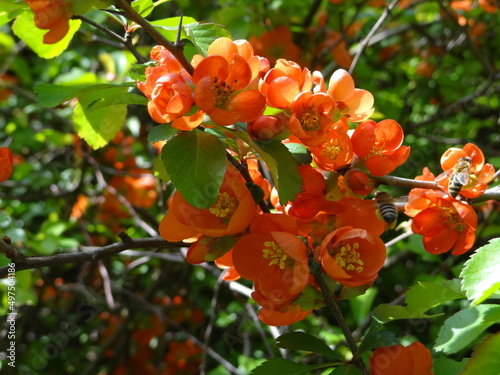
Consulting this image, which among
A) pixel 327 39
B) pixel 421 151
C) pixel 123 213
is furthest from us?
pixel 123 213

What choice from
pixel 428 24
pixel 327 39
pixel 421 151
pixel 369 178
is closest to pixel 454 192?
pixel 369 178

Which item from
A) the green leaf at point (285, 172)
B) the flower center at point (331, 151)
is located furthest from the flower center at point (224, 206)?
the flower center at point (331, 151)

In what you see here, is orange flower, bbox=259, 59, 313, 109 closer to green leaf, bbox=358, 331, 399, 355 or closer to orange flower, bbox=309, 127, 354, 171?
orange flower, bbox=309, 127, 354, 171

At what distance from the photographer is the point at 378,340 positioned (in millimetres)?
963

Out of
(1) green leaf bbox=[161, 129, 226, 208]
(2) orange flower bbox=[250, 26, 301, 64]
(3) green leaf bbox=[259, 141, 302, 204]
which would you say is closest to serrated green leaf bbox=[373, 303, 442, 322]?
(3) green leaf bbox=[259, 141, 302, 204]

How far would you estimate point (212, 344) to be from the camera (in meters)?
3.01

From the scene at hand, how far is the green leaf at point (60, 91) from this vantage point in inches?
39.9

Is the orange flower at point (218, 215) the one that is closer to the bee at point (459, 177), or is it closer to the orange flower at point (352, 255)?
the orange flower at point (352, 255)

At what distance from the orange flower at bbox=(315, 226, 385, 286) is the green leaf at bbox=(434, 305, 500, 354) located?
0.21m

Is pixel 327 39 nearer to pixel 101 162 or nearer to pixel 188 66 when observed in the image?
pixel 101 162

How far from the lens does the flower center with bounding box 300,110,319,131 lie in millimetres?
958

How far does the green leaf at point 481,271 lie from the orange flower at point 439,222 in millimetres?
136

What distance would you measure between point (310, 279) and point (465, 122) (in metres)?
2.52

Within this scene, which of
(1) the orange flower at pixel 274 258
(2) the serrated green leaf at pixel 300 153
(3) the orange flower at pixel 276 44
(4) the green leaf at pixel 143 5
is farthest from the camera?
(3) the orange flower at pixel 276 44
